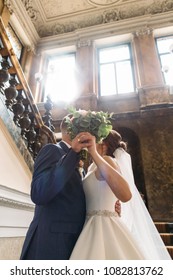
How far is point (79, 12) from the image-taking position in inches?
302

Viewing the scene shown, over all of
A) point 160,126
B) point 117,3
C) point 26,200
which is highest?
point 117,3

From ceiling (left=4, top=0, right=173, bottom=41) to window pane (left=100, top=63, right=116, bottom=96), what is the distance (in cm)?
196

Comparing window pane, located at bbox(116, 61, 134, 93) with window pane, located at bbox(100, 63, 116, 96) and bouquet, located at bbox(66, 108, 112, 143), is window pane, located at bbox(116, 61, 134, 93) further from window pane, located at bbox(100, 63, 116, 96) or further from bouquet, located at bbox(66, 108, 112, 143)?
bouquet, located at bbox(66, 108, 112, 143)

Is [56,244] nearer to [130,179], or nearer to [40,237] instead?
[40,237]

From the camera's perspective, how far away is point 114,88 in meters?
6.69

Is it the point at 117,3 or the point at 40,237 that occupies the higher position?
the point at 117,3

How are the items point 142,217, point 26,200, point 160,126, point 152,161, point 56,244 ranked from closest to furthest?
point 56,244, point 142,217, point 26,200, point 152,161, point 160,126

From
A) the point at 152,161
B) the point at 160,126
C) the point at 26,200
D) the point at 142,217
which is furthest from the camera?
the point at 160,126

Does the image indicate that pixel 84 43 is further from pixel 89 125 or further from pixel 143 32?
pixel 89 125

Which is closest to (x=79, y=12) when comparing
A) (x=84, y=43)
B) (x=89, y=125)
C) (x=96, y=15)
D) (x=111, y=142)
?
(x=96, y=15)

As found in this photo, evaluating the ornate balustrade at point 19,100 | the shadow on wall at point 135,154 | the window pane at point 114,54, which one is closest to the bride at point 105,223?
the ornate balustrade at point 19,100

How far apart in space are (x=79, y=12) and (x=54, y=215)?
8518 millimetres
